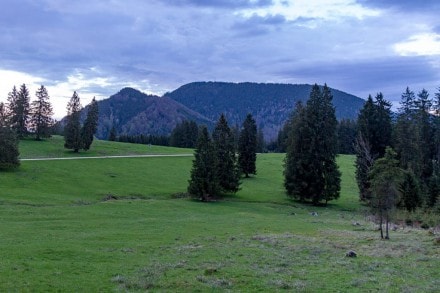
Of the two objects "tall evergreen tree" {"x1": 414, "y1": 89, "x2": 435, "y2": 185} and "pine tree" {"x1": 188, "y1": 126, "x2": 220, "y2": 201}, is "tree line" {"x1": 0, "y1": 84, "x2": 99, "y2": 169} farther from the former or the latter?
"tall evergreen tree" {"x1": 414, "y1": 89, "x2": 435, "y2": 185}

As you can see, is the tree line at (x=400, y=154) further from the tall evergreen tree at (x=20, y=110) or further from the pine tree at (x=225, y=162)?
the tall evergreen tree at (x=20, y=110)

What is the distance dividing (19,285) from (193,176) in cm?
4483

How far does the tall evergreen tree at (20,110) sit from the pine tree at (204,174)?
61.9 m

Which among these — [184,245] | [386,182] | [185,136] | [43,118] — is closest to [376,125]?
[386,182]

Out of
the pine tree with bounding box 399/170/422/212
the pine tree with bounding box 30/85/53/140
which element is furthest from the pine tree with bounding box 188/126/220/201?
the pine tree with bounding box 30/85/53/140

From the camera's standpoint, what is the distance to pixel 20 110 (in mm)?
107125

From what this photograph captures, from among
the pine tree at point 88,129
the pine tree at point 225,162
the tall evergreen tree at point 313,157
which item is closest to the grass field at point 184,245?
the tall evergreen tree at point 313,157

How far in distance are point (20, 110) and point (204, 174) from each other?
66.1 meters

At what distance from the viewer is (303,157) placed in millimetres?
67312

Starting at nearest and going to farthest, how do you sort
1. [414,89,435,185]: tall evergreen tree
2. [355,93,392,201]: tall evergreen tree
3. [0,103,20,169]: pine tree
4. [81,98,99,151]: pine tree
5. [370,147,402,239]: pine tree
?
[370,147,402,239]: pine tree
[0,103,20,169]: pine tree
[355,93,392,201]: tall evergreen tree
[414,89,435,185]: tall evergreen tree
[81,98,99,151]: pine tree

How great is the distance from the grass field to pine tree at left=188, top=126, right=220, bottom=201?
269 cm

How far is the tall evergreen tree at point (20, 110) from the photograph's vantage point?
106875 millimetres

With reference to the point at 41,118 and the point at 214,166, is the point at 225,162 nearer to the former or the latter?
the point at 214,166

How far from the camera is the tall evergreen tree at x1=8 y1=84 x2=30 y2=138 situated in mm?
106875
